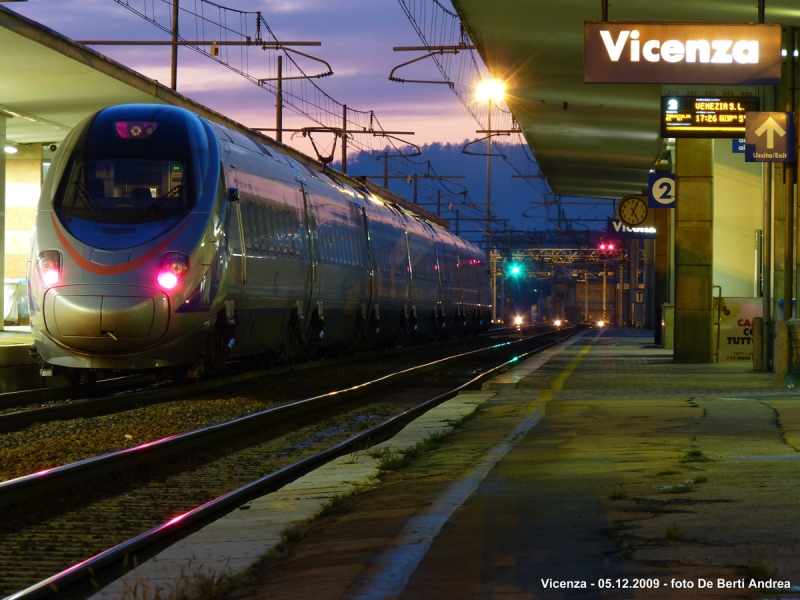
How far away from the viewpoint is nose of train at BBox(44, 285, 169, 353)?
13.3 meters

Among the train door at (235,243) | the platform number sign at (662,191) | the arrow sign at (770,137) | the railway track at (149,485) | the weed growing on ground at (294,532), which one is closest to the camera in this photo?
the weed growing on ground at (294,532)

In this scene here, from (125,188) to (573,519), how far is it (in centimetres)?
984

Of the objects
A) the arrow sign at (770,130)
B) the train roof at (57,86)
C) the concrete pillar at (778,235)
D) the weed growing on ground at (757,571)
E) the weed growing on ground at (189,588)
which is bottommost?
the weed growing on ground at (189,588)

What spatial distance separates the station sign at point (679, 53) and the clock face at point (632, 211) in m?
17.5

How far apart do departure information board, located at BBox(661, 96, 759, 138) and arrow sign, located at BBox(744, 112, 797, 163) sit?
2.37ft

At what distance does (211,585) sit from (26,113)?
21173mm

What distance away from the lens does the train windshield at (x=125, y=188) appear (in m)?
14.0

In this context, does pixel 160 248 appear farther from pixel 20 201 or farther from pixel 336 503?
pixel 20 201

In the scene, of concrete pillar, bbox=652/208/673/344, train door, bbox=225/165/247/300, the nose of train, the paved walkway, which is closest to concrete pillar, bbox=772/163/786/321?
the paved walkway

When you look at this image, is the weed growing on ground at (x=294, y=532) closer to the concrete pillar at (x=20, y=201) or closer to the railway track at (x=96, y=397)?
the railway track at (x=96, y=397)

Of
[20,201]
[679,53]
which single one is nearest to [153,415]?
[679,53]

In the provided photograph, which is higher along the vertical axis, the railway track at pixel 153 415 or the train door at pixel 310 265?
the train door at pixel 310 265

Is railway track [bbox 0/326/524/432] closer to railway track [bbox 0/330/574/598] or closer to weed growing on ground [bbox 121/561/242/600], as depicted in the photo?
railway track [bbox 0/330/574/598]

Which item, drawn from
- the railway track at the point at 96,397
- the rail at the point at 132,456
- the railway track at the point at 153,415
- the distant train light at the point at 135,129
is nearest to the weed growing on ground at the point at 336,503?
the rail at the point at 132,456
